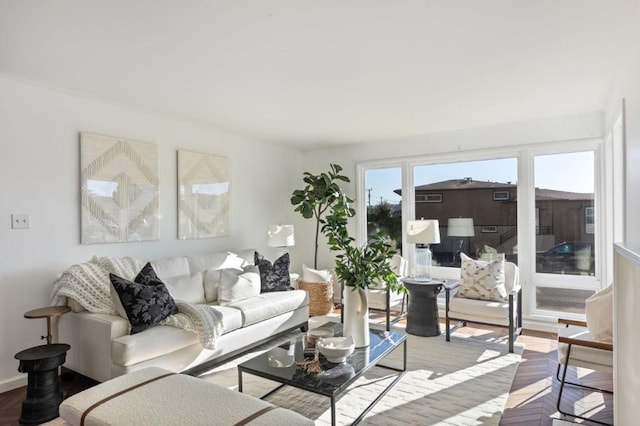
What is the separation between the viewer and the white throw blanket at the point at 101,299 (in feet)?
9.78

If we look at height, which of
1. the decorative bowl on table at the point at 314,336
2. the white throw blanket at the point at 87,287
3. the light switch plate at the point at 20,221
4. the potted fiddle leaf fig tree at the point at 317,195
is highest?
the potted fiddle leaf fig tree at the point at 317,195

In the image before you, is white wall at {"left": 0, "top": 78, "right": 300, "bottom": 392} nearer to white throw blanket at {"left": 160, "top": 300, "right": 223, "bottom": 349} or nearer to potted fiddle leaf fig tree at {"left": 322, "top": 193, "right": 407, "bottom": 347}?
white throw blanket at {"left": 160, "top": 300, "right": 223, "bottom": 349}

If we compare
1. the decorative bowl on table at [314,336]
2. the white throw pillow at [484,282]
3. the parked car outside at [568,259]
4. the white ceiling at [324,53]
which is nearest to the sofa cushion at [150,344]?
the decorative bowl on table at [314,336]

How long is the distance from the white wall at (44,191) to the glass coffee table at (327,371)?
80.5 inches

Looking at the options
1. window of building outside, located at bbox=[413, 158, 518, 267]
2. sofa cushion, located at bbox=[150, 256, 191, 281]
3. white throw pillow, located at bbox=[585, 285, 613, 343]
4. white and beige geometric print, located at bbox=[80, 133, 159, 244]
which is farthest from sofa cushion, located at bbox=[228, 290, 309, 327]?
white throw pillow, located at bbox=[585, 285, 613, 343]

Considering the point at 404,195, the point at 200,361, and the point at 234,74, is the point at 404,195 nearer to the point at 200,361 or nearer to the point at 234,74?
the point at 234,74

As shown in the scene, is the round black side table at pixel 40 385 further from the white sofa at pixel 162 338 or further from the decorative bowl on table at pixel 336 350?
the decorative bowl on table at pixel 336 350

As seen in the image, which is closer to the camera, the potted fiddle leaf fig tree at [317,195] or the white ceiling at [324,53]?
the white ceiling at [324,53]

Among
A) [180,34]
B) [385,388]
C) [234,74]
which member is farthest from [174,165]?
[385,388]

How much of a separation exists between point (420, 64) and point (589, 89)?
182 cm

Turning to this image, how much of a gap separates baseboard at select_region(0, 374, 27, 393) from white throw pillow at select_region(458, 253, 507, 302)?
168 inches

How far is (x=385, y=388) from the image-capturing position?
2.88 meters

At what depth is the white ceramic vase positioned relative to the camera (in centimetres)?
281

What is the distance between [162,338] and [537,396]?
9.48 feet
